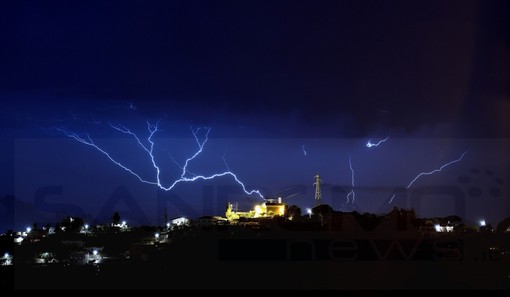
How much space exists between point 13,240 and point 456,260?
48655mm

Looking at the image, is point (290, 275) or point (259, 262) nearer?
point (290, 275)

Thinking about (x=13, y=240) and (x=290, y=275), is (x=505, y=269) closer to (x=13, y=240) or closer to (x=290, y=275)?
(x=290, y=275)

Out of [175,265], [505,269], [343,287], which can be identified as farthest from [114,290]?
[505,269]

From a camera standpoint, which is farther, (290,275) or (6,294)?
(290,275)

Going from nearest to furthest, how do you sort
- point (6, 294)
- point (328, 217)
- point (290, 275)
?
point (6, 294)
point (290, 275)
point (328, 217)

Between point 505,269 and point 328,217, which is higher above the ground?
point 328,217

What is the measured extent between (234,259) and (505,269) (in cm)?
2006

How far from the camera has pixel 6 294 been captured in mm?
31719

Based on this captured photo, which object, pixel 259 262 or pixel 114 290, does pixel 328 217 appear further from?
pixel 114 290

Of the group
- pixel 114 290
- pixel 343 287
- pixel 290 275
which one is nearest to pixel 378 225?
pixel 290 275

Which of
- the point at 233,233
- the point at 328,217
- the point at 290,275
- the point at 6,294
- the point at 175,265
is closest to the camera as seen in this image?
the point at 6,294

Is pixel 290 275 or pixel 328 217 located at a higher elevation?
pixel 328 217

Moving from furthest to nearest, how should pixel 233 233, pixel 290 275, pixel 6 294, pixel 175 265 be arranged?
1. pixel 233 233
2. pixel 175 265
3. pixel 290 275
4. pixel 6 294

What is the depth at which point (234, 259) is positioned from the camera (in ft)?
148
